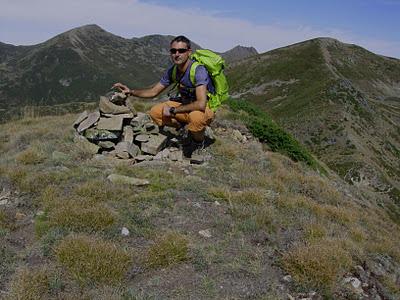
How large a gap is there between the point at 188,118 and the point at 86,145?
2.95m

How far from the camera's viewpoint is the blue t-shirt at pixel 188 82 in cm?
1043

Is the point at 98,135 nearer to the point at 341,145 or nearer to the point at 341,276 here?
the point at 341,276

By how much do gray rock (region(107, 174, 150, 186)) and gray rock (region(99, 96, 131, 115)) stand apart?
3.24 m

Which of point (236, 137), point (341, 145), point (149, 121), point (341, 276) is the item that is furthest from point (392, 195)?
point (341, 276)

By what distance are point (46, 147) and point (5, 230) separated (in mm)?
4365

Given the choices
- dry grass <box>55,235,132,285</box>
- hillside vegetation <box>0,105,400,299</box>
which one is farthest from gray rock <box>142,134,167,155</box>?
dry grass <box>55,235,132,285</box>

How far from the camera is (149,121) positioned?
12.7 m

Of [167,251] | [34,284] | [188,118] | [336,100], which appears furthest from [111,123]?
[336,100]

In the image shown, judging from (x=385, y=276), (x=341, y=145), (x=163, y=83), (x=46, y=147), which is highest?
(x=163, y=83)

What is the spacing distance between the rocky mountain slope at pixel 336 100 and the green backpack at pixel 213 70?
31.0 meters

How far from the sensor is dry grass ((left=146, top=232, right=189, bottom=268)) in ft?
22.0

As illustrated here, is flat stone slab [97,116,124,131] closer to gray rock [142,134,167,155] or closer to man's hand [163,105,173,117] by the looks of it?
gray rock [142,134,167,155]

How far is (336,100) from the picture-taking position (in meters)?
63.3

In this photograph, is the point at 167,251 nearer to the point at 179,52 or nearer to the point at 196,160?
the point at 196,160
